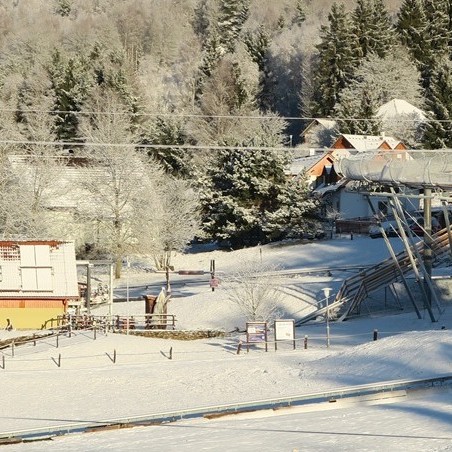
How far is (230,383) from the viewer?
2972cm

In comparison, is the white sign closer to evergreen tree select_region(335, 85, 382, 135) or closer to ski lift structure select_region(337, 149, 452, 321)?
ski lift structure select_region(337, 149, 452, 321)

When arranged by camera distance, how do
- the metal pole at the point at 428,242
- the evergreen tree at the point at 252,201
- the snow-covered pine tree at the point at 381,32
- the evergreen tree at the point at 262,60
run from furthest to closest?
the evergreen tree at the point at 262,60
the snow-covered pine tree at the point at 381,32
the evergreen tree at the point at 252,201
the metal pole at the point at 428,242

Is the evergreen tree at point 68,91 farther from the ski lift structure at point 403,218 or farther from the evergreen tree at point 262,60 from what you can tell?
the ski lift structure at point 403,218

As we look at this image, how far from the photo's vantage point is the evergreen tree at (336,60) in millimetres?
104312

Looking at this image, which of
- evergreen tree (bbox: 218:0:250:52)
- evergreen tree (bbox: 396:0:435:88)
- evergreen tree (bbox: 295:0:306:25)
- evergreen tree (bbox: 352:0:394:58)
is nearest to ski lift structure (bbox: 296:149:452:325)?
evergreen tree (bbox: 396:0:435:88)

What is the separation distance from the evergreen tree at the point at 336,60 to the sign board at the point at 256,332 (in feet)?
226

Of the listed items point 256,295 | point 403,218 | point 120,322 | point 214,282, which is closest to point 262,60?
point 214,282

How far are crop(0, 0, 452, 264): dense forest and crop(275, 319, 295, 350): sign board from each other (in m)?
17.3

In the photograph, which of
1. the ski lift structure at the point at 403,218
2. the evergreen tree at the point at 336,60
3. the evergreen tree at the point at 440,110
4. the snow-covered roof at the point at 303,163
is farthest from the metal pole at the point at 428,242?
the evergreen tree at the point at 336,60

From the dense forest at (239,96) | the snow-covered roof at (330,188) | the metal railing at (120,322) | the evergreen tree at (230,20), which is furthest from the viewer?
the evergreen tree at (230,20)

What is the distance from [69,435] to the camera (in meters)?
22.6

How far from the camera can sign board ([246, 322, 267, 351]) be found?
36531 mm

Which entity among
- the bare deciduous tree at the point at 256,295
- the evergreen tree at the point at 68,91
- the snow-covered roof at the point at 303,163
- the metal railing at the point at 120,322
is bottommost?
the metal railing at the point at 120,322

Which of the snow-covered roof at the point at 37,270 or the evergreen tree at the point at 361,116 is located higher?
the evergreen tree at the point at 361,116
